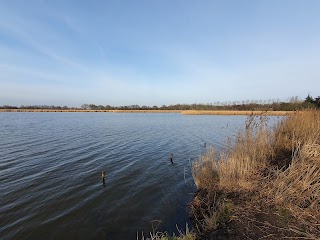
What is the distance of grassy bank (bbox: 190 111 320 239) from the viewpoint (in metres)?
3.82

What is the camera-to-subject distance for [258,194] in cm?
501

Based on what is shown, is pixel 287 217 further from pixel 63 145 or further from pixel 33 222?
pixel 63 145

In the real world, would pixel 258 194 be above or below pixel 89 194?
above

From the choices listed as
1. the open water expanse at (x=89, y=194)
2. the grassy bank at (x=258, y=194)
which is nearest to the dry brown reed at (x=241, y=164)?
the grassy bank at (x=258, y=194)

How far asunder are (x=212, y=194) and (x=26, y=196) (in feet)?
19.8

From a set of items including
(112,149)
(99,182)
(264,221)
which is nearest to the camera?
(264,221)

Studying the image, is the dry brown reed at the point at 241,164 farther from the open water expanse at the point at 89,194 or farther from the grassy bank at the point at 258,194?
the open water expanse at the point at 89,194

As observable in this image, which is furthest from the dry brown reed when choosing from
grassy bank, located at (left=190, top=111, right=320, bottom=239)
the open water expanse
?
the open water expanse

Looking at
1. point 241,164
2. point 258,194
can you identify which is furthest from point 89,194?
point 258,194

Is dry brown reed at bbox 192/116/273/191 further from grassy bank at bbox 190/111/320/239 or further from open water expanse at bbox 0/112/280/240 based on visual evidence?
open water expanse at bbox 0/112/280/240

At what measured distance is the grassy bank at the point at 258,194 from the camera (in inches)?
150

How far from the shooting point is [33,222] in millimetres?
5594

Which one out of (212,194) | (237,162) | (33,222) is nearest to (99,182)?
(33,222)

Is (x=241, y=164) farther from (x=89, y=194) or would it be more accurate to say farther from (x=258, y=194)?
(x=89, y=194)
